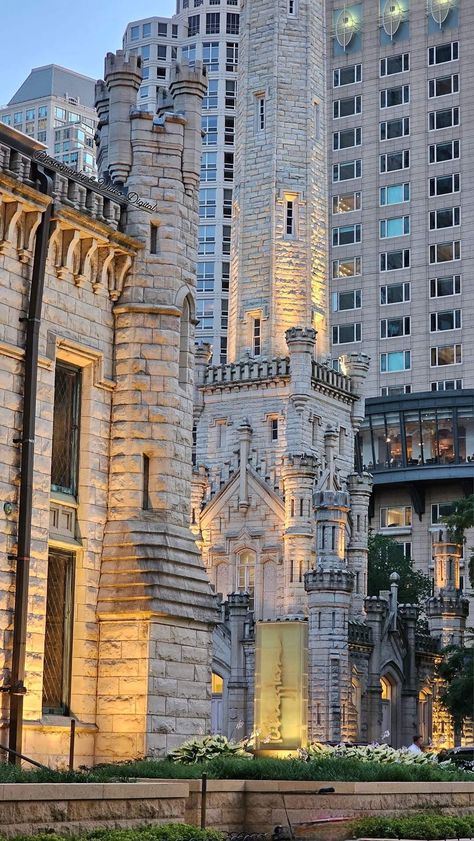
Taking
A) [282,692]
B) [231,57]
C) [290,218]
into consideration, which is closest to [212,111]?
[231,57]

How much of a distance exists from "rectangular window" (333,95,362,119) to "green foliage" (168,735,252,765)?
3890 inches

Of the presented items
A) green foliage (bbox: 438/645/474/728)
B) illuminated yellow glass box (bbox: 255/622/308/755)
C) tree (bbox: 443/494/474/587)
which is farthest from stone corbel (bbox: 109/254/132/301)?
green foliage (bbox: 438/645/474/728)

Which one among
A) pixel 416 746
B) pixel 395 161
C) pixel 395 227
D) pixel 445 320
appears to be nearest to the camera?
pixel 416 746

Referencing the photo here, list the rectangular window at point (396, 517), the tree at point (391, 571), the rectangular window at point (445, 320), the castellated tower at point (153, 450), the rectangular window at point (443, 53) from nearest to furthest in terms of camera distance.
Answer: the castellated tower at point (153, 450), the tree at point (391, 571), the rectangular window at point (396, 517), the rectangular window at point (445, 320), the rectangular window at point (443, 53)

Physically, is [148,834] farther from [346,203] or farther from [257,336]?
[346,203]

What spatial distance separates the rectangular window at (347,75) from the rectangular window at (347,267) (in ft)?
48.5

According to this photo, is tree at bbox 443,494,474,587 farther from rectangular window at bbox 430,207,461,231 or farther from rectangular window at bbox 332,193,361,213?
rectangular window at bbox 332,193,361,213

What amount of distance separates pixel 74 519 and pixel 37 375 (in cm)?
307

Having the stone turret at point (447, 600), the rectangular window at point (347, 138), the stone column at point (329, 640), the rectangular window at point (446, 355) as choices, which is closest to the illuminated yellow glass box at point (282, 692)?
the stone column at point (329, 640)

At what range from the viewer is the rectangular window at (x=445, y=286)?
112m

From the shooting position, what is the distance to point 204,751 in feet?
83.1

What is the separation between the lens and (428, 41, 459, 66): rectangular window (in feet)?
379

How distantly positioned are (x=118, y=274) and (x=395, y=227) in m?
88.2

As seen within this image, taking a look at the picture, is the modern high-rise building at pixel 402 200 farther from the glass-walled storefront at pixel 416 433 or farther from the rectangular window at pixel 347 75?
the glass-walled storefront at pixel 416 433
